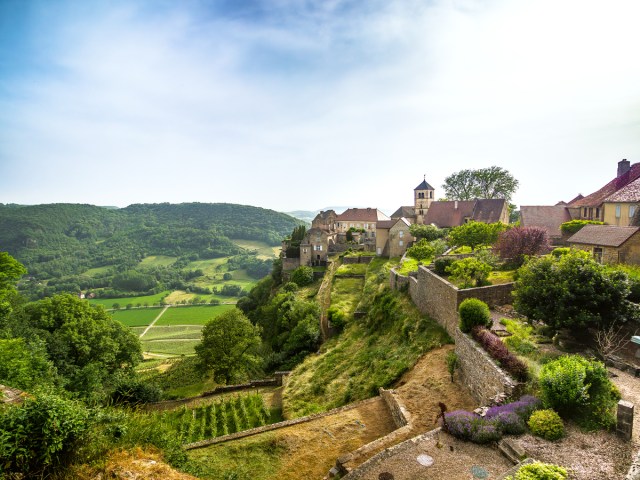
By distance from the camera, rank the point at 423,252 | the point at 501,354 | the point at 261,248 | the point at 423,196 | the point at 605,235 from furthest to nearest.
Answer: the point at 261,248 → the point at 423,196 → the point at 423,252 → the point at 605,235 → the point at 501,354

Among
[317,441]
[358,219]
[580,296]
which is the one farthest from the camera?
[358,219]

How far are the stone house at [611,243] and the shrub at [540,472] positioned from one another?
20.2 m

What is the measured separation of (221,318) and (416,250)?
19743 millimetres

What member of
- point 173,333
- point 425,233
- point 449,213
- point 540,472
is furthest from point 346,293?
point 173,333

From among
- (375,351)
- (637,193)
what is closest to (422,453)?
(375,351)

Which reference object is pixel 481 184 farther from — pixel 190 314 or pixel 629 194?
pixel 190 314

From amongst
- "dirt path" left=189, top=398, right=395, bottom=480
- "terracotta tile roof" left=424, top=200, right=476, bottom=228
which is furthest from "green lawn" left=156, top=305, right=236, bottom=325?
"dirt path" left=189, top=398, right=395, bottom=480

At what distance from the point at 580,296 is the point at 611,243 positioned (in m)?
13.2

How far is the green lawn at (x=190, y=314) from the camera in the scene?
274 ft

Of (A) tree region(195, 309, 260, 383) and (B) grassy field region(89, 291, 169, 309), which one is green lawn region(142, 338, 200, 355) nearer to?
(A) tree region(195, 309, 260, 383)

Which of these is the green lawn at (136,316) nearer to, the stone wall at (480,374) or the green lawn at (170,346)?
the green lawn at (170,346)

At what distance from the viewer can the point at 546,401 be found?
995cm

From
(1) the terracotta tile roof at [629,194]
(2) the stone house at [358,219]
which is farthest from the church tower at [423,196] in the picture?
(1) the terracotta tile roof at [629,194]

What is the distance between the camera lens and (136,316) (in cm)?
9044
